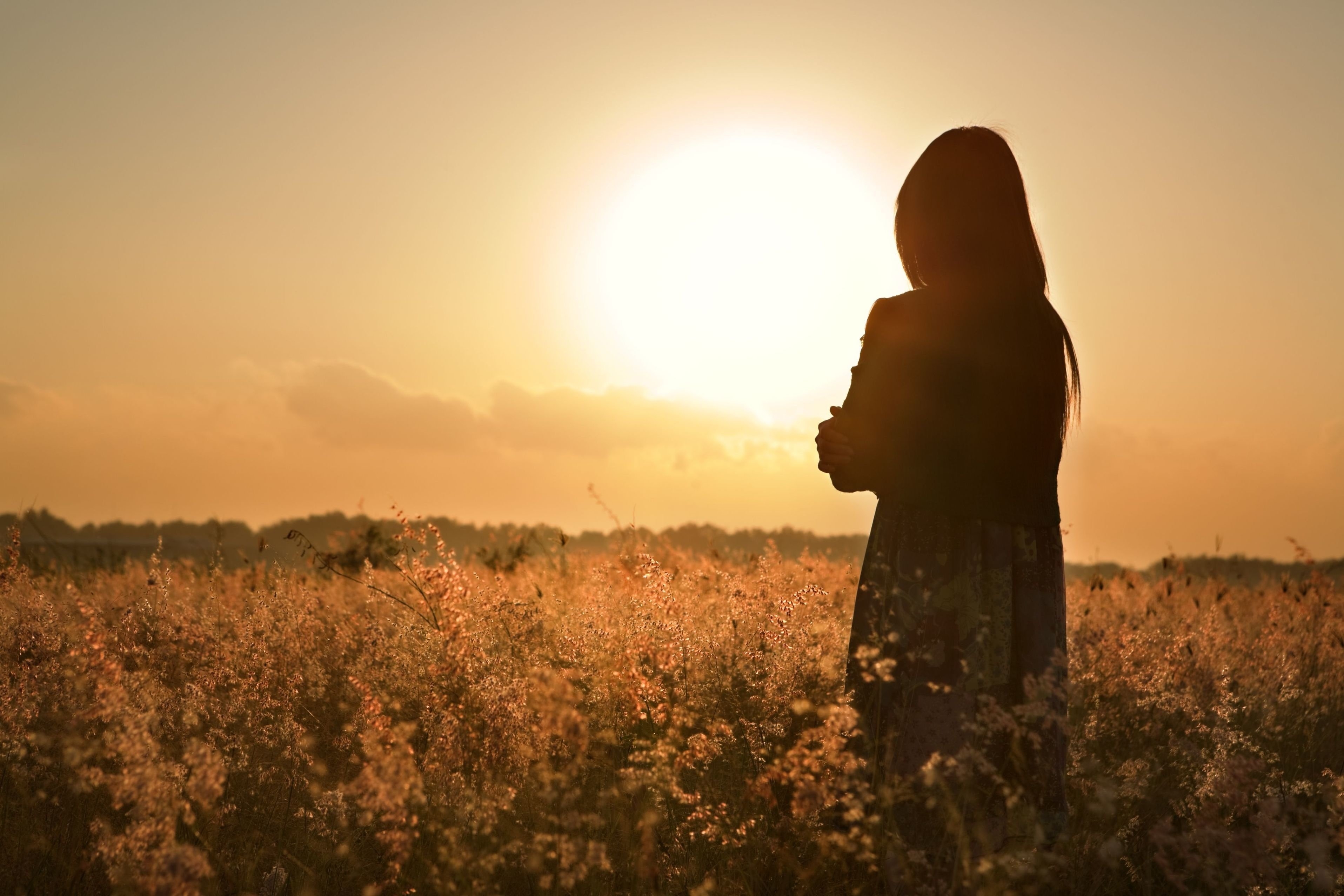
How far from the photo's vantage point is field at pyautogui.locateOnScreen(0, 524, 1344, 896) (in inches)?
95.3

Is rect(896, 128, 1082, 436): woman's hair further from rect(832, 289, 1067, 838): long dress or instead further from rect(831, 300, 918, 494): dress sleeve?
rect(831, 300, 918, 494): dress sleeve

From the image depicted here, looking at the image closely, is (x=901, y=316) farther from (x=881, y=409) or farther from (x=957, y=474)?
(x=957, y=474)

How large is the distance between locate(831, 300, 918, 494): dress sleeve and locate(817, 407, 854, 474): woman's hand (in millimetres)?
11

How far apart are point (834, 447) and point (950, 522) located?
40 cm

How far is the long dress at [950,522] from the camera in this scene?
108 inches

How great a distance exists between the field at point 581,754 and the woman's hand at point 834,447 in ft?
2.34

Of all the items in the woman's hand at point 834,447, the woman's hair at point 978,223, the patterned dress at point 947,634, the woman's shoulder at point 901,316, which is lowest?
the patterned dress at point 947,634

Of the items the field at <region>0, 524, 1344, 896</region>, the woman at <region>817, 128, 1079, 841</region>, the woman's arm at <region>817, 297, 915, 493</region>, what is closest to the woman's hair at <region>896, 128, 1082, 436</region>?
the woman at <region>817, 128, 1079, 841</region>

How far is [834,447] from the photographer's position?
279 cm

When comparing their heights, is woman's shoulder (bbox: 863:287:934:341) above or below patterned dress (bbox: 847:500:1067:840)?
above

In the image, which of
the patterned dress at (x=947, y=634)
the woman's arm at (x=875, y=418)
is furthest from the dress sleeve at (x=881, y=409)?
the patterned dress at (x=947, y=634)

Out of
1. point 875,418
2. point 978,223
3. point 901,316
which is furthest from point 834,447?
point 978,223

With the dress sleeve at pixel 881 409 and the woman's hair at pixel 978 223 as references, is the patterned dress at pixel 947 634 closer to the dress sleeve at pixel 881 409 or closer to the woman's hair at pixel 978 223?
the dress sleeve at pixel 881 409

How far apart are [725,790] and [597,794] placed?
452 millimetres
